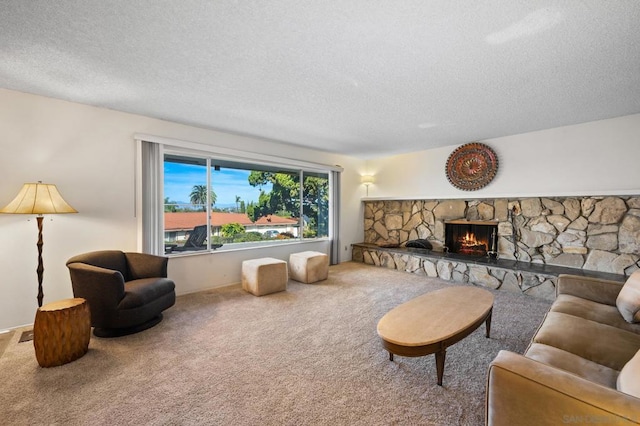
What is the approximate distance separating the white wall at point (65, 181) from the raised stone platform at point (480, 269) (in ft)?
11.9

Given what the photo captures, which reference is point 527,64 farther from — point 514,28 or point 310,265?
point 310,265

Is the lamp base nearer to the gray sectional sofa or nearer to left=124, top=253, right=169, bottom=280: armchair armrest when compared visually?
left=124, top=253, right=169, bottom=280: armchair armrest

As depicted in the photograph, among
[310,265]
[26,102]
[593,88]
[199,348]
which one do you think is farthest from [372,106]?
[26,102]

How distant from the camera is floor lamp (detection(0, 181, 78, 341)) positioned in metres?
2.47

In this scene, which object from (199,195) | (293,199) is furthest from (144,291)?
(293,199)

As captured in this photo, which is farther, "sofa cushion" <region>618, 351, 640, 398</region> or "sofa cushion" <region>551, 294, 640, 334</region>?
"sofa cushion" <region>551, 294, 640, 334</region>

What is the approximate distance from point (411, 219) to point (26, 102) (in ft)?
19.8

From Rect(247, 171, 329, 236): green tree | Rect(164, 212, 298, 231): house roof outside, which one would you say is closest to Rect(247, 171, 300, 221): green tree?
Rect(247, 171, 329, 236): green tree

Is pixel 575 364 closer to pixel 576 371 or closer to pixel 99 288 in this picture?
pixel 576 371

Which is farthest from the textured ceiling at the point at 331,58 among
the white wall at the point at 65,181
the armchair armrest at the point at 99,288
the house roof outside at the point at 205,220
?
the armchair armrest at the point at 99,288

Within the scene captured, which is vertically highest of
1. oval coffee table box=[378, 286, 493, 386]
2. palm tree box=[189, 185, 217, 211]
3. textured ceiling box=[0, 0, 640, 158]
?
textured ceiling box=[0, 0, 640, 158]

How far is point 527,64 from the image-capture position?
223 centimetres

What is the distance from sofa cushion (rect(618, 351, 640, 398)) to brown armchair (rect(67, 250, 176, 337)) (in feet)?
11.1

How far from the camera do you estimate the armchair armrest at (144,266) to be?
313 centimetres
